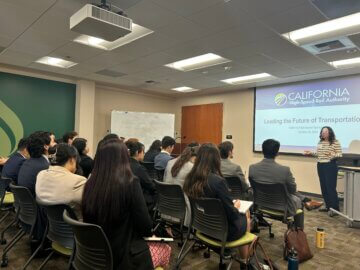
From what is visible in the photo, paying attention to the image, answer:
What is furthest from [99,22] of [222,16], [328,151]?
[328,151]

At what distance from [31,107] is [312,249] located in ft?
22.0

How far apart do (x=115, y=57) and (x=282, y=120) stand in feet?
15.1

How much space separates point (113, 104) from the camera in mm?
8352

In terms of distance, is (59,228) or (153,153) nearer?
(59,228)

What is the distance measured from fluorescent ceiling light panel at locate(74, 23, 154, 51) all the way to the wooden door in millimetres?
4771

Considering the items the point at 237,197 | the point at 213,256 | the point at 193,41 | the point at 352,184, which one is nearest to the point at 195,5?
the point at 193,41

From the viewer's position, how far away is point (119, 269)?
1.44 m

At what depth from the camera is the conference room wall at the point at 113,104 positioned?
8.08m

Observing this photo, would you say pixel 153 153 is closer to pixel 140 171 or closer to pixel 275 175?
pixel 140 171

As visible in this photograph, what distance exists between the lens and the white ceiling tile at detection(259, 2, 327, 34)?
3.06m

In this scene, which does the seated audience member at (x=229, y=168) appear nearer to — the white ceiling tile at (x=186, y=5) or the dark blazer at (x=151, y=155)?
the dark blazer at (x=151, y=155)

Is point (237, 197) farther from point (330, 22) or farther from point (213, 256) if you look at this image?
point (330, 22)

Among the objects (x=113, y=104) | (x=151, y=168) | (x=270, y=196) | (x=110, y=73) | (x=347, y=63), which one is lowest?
(x=270, y=196)

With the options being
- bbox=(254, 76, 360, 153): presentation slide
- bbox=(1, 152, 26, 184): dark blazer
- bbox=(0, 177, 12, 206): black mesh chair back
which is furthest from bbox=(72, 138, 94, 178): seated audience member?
bbox=(254, 76, 360, 153): presentation slide
